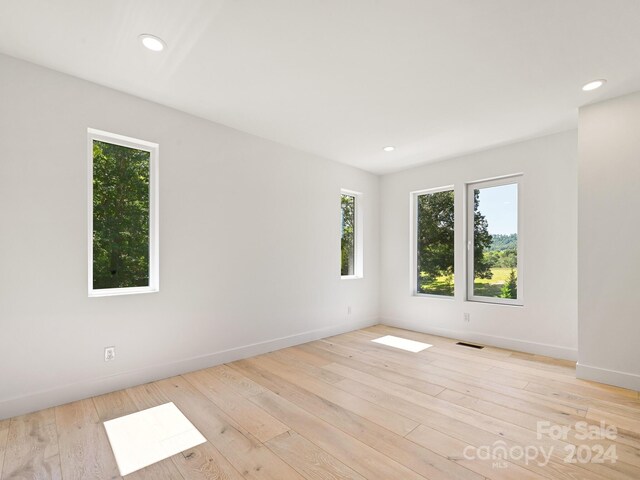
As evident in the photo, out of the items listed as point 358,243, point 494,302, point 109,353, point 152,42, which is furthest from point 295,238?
point 494,302

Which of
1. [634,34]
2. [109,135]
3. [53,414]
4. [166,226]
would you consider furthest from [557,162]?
[53,414]

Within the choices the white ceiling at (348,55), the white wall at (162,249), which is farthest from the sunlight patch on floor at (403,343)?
the white ceiling at (348,55)

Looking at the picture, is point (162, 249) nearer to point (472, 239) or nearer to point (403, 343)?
point (403, 343)

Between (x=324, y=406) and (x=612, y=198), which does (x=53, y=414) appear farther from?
(x=612, y=198)

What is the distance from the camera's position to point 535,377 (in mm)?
3076

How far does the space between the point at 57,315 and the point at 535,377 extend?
164 inches

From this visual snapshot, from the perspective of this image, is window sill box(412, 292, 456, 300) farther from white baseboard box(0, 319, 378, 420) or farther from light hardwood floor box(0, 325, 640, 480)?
white baseboard box(0, 319, 378, 420)

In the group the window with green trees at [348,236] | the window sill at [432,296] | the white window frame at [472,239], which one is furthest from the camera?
the window with green trees at [348,236]

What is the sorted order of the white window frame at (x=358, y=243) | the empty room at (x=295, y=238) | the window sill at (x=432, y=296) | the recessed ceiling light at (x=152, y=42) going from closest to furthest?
the empty room at (x=295, y=238) → the recessed ceiling light at (x=152, y=42) → the window sill at (x=432, y=296) → the white window frame at (x=358, y=243)

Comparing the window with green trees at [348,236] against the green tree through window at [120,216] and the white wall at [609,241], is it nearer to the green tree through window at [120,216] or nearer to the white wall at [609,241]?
the green tree through window at [120,216]

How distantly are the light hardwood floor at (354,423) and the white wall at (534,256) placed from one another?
0.47 m

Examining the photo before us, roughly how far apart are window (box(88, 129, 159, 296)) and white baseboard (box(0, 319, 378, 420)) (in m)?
0.72

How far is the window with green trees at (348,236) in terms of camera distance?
5.00 meters

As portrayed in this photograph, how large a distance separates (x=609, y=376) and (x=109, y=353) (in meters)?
4.37
